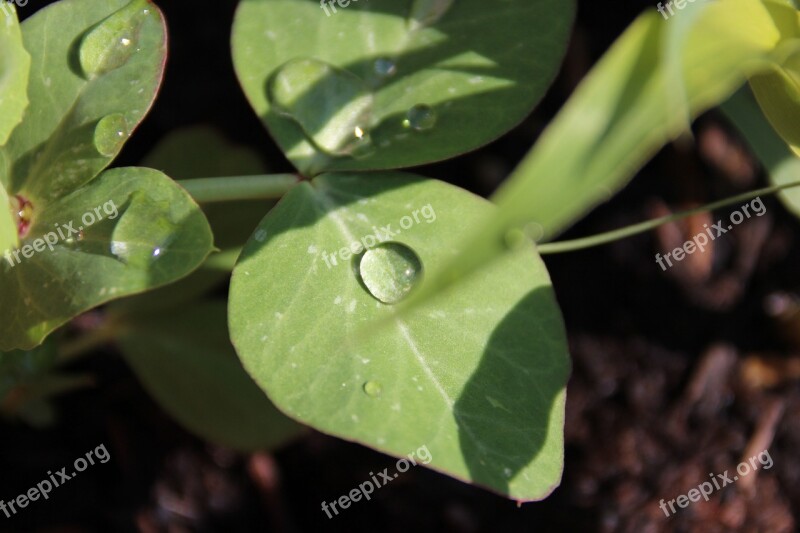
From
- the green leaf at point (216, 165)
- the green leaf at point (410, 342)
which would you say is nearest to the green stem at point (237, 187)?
the green leaf at point (410, 342)

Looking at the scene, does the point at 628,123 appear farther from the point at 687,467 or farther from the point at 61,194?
the point at 687,467

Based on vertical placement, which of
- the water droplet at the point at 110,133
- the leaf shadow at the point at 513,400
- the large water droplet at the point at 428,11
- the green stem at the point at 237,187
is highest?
the water droplet at the point at 110,133

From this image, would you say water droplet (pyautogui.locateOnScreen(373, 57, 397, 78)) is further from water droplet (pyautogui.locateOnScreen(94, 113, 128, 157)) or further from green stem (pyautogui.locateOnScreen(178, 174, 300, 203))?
water droplet (pyautogui.locateOnScreen(94, 113, 128, 157))

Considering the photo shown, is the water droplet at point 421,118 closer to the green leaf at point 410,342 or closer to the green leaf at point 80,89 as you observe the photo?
the green leaf at point 410,342

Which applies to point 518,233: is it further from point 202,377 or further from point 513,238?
point 202,377

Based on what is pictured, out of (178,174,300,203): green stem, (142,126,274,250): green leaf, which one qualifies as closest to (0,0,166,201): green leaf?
(178,174,300,203): green stem
